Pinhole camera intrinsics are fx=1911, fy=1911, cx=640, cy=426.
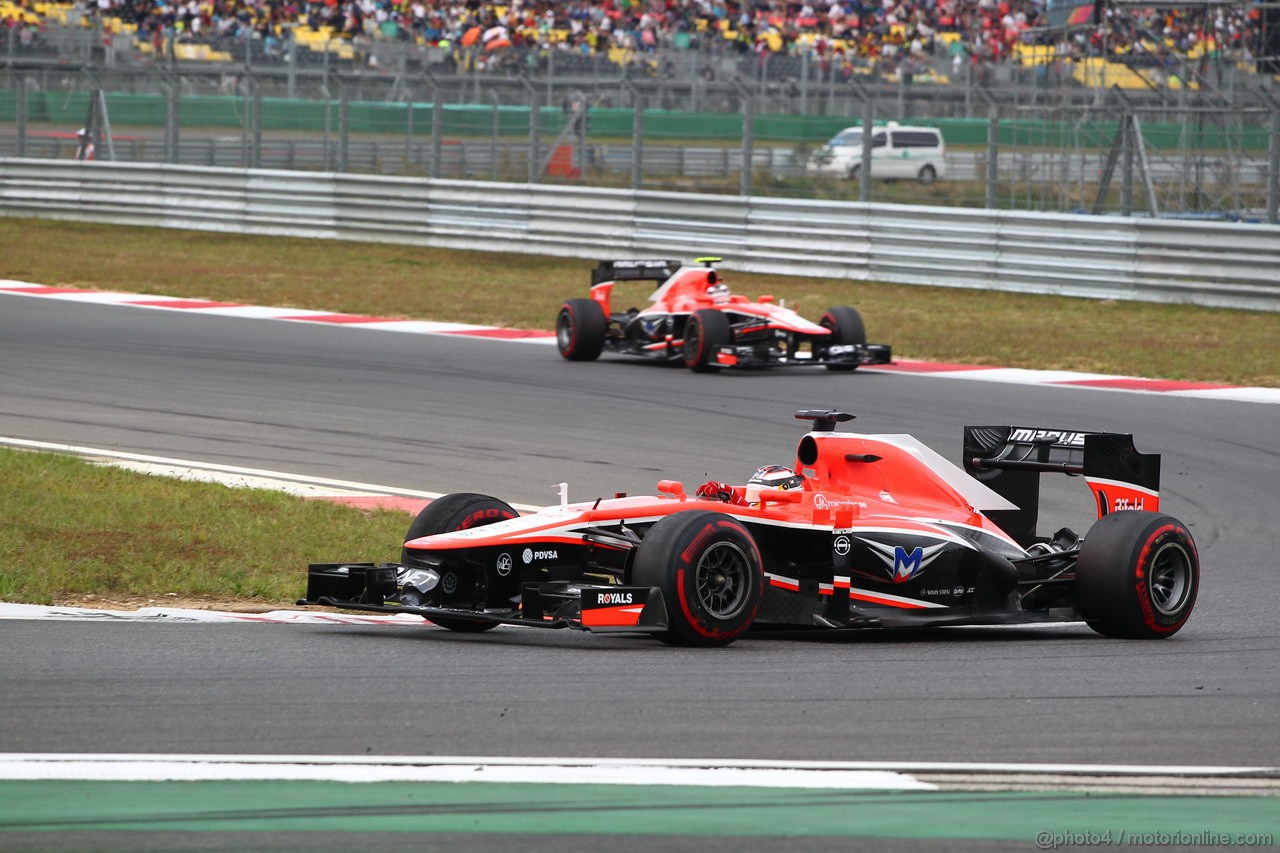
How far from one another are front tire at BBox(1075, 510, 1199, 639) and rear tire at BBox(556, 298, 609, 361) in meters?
10.3

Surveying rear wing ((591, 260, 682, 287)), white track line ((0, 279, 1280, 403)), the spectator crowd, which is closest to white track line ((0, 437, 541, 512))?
rear wing ((591, 260, 682, 287))

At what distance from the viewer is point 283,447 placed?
512 inches

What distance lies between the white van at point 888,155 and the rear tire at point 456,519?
56.2 ft

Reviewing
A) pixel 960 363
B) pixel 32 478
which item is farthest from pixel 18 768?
pixel 960 363

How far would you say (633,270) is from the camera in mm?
18125

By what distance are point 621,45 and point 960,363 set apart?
28763 mm

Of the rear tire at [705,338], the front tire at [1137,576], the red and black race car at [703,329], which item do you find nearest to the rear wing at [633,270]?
the red and black race car at [703,329]

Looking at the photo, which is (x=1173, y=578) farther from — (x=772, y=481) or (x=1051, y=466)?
(x=772, y=481)

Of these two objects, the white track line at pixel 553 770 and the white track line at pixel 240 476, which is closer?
the white track line at pixel 553 770

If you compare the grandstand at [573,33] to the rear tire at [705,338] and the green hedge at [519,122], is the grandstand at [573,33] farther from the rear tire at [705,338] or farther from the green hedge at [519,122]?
the rear tire at [705,338]

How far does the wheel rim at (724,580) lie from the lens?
706cm

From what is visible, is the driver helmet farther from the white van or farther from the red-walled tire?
the white van

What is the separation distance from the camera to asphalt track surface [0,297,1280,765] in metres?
5.61

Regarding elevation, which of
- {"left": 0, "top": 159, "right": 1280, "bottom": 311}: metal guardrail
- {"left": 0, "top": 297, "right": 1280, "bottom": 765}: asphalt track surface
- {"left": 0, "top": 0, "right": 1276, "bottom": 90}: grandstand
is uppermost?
{"left": 0, "top": 0, "right": 1276, "bottom": 90}: grandstand
